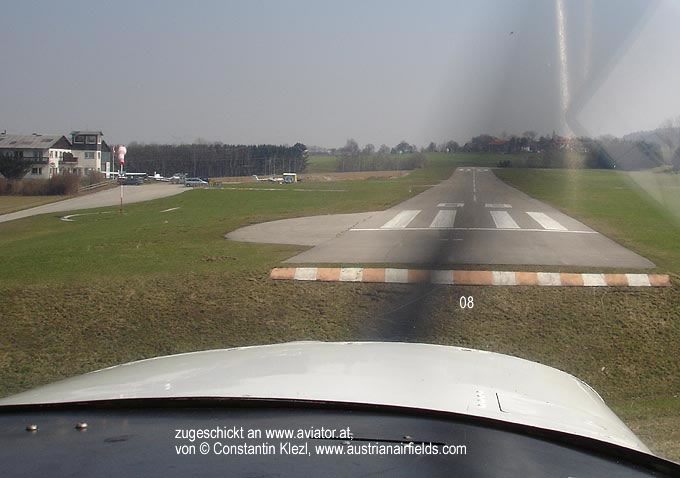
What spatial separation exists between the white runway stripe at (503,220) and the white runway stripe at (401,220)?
1.79m

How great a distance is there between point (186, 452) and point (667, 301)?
7590mm

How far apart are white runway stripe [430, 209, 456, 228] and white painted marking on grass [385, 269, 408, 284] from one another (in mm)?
4489

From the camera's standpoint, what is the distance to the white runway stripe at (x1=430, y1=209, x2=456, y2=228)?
13.9 m

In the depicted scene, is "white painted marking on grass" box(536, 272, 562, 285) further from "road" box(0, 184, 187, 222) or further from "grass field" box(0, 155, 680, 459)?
"road" box(0, 184, 187, 222)

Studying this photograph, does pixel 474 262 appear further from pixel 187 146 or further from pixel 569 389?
pixel 187 146

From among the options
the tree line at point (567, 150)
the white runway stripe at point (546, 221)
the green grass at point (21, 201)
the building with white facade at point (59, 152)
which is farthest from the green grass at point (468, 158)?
the building with white facade at point (59, 152)

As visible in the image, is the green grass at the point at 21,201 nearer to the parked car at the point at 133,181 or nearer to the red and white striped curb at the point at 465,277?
the parked car at the point at 133,181

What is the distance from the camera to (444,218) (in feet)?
49.0

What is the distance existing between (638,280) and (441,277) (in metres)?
2.48

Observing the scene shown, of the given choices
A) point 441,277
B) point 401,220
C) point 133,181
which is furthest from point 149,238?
point 133,181

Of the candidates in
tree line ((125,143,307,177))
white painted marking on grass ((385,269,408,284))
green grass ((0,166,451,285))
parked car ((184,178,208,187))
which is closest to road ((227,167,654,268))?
white painted marking on grass ((385,269,408,284))

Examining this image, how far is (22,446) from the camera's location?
82.9 inches

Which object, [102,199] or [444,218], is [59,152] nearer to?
[102,199]

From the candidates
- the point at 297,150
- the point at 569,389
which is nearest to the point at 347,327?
the point at 569,389
